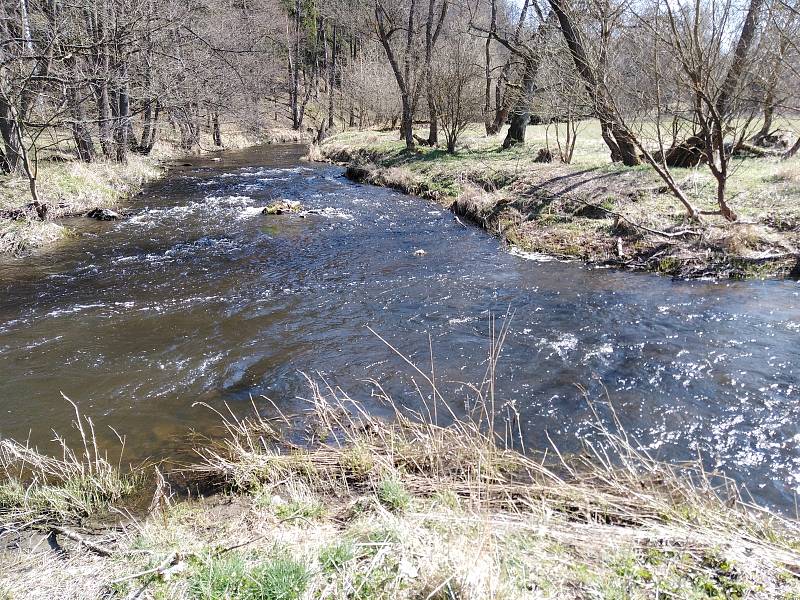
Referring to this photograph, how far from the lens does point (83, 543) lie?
3344mm

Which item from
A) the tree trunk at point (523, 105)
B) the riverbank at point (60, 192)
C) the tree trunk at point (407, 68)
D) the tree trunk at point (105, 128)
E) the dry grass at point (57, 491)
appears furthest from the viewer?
the tree trunk at point (407, 68)

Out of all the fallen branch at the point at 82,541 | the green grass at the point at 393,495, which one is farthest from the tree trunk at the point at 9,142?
the green grass at the point at 393,495

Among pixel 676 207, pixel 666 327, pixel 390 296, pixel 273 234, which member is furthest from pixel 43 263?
pixel 676 207

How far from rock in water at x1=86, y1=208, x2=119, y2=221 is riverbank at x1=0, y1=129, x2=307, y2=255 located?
41 cm

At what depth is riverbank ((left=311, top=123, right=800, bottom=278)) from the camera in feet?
30.2

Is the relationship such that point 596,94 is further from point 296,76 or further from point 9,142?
point 296,76

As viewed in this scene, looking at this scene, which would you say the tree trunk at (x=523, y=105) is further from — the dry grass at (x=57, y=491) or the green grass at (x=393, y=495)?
the dry grass at (x=57, y=491)

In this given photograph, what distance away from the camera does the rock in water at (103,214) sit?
13.4m

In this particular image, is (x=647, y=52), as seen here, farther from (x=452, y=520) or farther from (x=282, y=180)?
(x=282, y=180)

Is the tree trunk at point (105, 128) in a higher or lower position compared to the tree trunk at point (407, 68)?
lower

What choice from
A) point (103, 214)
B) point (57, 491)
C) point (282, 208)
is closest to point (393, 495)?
point (57, 491)

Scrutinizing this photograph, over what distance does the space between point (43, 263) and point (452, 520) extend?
33.3ft

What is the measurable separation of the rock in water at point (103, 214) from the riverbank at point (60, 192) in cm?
41

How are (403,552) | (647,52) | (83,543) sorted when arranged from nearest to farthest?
(403,552) → (83,543) → (647,52)
